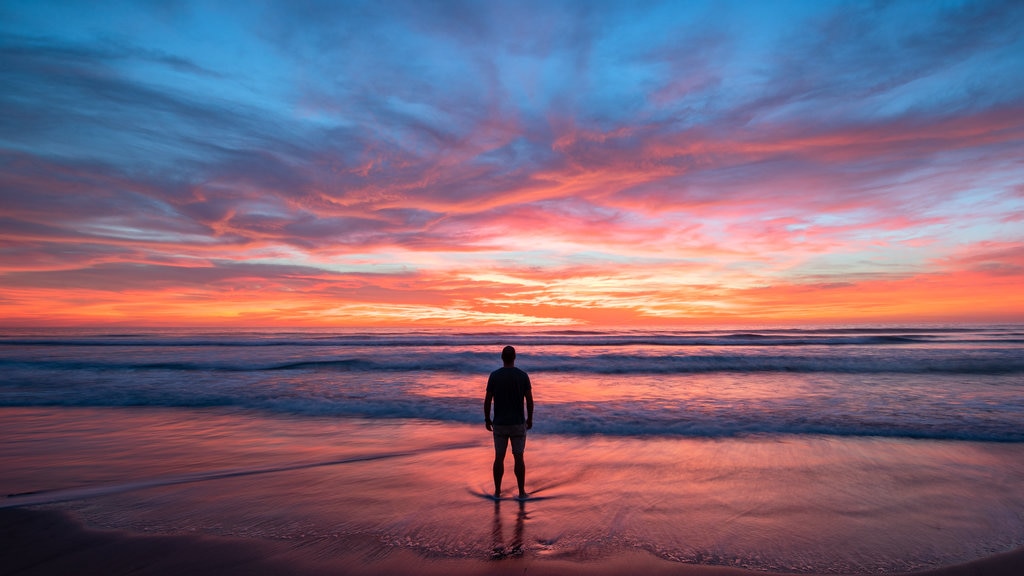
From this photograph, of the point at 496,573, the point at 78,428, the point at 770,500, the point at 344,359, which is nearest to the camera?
the point at 496,573

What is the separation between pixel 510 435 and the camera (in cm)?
736

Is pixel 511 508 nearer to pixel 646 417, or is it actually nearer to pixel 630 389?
pixel 646 417

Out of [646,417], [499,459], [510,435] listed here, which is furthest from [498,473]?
[646,417]

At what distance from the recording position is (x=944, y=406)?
14461 mm

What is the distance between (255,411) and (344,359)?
59.7ft

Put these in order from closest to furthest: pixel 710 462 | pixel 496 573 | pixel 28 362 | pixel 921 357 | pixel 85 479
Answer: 1. pixel 496 573
2. pixel 85 479
3. pixel 710 462
4. pixel 921 357
5. pixel 28 362

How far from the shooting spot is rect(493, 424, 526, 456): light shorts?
732 centimetres

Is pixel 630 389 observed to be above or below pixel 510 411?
below

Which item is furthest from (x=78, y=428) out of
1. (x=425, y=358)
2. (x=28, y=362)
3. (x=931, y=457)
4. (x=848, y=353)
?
(x=848, y=353)

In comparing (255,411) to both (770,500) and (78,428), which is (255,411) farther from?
(770,500)

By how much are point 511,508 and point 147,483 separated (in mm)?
6149

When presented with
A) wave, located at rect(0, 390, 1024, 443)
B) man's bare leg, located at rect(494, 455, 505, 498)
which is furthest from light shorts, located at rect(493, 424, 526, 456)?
wave, located at rect(0, 390, 1024, 443)

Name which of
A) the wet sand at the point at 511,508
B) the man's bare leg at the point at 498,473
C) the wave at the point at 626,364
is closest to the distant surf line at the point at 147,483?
the wet sand at the point at 511,508

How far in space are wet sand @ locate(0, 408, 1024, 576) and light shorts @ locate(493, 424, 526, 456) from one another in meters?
0.77
